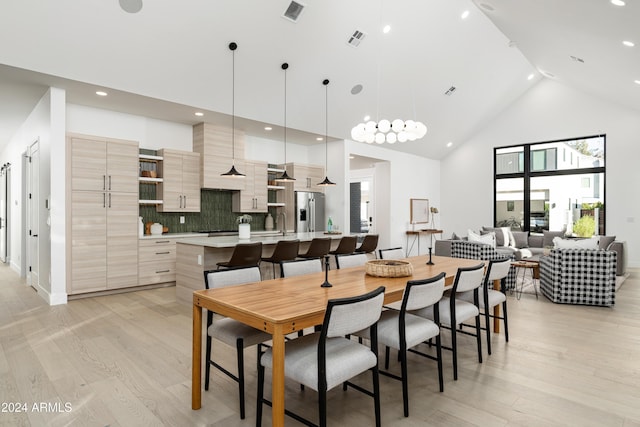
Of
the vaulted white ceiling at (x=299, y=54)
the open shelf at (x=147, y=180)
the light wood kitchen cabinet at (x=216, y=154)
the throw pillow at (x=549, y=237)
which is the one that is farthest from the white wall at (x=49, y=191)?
the throw pillow at (x=549, y=237)

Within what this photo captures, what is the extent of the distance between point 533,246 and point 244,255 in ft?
24.0

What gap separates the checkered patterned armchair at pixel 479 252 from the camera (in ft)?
18.0

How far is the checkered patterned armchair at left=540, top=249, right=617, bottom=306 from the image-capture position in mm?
4773

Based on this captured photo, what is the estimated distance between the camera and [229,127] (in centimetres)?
678

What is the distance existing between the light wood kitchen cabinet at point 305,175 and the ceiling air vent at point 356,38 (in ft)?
8.96

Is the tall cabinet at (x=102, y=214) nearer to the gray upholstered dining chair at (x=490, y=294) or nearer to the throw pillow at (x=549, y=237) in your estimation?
the gray upholstered dining chair at (x=490, y=294)

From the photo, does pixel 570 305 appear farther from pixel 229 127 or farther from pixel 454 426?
pixel 229 127

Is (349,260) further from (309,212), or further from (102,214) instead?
(309,212)

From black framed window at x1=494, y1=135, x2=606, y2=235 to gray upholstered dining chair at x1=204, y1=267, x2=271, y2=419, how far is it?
844 cm

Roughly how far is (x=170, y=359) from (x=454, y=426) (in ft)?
7.33

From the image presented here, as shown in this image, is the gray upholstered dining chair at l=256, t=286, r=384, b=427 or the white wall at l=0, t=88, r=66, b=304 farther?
the white wall at l=0, t=88, r=66, b=304

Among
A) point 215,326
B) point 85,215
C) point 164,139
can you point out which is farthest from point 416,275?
point 164,139

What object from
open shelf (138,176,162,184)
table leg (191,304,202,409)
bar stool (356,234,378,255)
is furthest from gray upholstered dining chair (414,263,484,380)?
open shelf (138,176,162,184)

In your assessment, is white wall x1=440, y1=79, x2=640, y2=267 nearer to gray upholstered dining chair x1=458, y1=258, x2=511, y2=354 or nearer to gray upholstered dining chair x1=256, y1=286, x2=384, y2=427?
gray upholstered dining chair x1=458, y1=258, x2=511, y2=354
